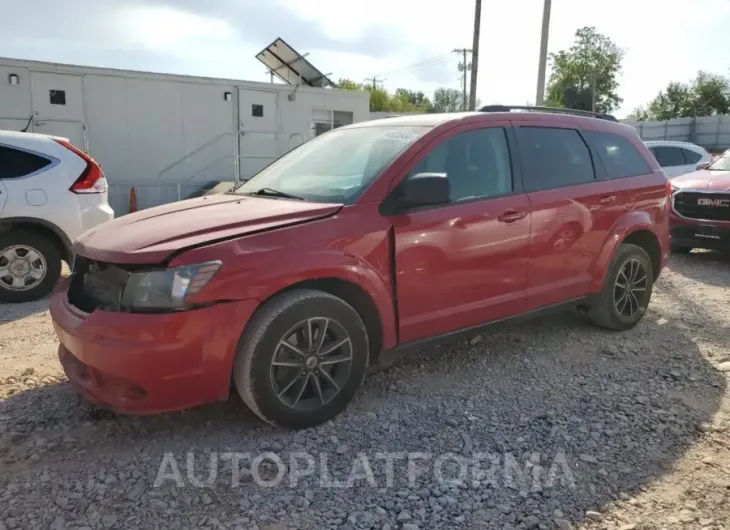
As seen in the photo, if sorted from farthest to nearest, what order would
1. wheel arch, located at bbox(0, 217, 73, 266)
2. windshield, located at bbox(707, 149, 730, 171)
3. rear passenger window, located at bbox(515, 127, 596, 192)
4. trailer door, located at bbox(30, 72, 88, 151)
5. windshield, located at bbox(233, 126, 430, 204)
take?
1. trailer door, located at bbox(30, 72, 88, 151)
2. windshield, located at bbox(707, 149, 730, 171)
3. wheel arch, located at bbox(0, 217, 73, 266)
4. rear passenger window, located at bbox(515, 127, 596, 192)
5. windshield, located at bbox(233, 126, 430, 204)

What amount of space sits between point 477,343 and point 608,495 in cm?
200

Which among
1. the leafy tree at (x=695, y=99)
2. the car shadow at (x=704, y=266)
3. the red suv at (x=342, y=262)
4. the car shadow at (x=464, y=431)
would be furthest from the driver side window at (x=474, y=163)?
the leafy tree at (x=695, y=99)

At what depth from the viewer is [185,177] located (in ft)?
45.0

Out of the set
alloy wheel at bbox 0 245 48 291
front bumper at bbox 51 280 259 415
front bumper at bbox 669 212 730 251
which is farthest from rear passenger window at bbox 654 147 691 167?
front bumper at bbox 51 280 259 415

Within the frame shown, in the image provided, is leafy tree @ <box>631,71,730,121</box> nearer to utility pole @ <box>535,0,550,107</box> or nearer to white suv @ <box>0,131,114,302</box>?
utility pole @ <box>535,0,550,107</box>

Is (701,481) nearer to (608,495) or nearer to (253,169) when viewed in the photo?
(608,495)

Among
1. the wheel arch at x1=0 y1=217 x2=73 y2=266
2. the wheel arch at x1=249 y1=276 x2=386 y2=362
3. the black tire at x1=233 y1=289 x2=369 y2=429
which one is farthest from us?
the wheel arch at x1=0 y1=217 x2=73 y2=266

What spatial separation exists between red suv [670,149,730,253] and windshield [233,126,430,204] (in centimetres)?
585

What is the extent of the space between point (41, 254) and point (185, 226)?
3637 mm

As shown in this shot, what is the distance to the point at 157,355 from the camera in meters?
2.82

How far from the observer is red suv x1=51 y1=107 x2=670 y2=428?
2887 mm

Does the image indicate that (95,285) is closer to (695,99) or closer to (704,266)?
(704,266)

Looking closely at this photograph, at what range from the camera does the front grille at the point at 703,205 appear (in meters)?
7.86

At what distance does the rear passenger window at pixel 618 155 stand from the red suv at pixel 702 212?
11.8 ft
